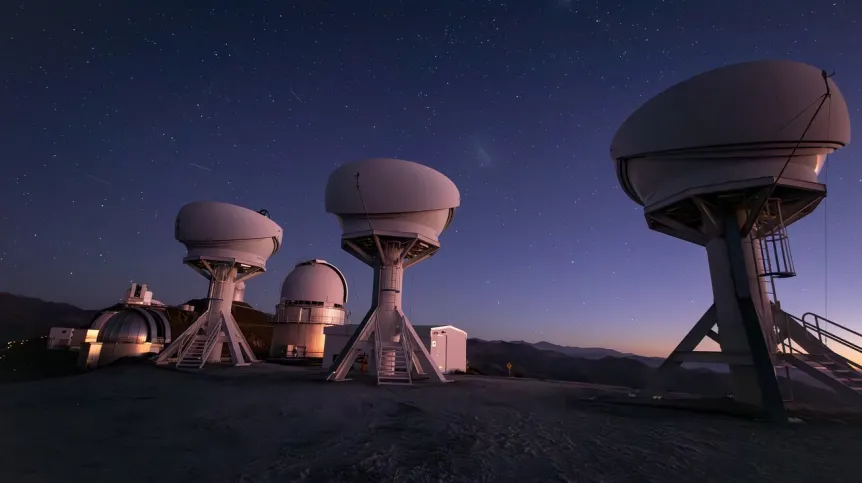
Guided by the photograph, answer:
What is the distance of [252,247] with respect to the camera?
30.1m

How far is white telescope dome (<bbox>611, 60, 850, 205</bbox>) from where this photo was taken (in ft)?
38.9

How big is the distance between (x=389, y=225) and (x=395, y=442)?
1436 centimetres

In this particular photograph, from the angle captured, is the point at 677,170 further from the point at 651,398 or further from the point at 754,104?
the point at 651,398

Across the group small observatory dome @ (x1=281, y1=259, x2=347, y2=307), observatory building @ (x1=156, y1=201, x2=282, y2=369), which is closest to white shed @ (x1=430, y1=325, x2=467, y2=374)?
observatory building @ (x1=156, y1=201, x2=282, y2=369)

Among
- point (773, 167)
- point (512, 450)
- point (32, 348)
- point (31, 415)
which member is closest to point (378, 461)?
point (512, 450)


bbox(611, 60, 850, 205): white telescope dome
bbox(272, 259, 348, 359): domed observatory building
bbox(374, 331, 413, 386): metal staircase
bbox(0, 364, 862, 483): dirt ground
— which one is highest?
bbox(611, 60, 850, 205): white telescope dome

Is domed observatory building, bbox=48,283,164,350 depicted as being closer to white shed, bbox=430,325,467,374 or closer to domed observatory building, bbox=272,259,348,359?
domed observatory building, bbox=272,259,348,359

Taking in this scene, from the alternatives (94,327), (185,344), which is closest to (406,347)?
(185,344)

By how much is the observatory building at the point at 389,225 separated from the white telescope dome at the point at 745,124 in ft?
37.3

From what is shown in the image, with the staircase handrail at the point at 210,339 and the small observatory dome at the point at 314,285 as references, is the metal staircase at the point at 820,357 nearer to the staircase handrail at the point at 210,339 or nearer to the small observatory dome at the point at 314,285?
the staircase handrail at the point at 210,339

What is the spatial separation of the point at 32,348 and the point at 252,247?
34.7 meters

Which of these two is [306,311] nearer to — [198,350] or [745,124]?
[198,350]

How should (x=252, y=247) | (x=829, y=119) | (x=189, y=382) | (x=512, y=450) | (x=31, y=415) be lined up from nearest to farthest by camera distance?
(x=512, y=450) → (x=31, y=415) → (x=829, y=119) → (x=189, y=382) → (x=252, y=247)

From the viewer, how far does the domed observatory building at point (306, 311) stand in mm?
41094
